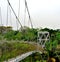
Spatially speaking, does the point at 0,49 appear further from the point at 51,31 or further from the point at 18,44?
the point at 51,31

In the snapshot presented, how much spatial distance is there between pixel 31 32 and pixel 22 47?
1597cm

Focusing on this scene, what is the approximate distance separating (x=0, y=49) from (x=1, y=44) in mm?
1216

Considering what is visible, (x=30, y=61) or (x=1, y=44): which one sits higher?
(x=1, y=44)

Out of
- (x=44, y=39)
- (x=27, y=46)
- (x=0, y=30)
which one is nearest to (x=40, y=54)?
(x=27, y=46)

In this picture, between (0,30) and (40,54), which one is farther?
(0,30)

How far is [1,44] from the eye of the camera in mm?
18125

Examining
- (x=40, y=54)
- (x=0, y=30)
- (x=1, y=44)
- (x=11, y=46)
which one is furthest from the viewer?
(x=0, y=30)

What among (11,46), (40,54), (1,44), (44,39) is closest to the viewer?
(1,44)

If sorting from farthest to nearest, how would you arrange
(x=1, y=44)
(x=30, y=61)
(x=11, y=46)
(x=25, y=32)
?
(x=25, y=32), (x=11, y=46), (x=30, y=61), (x=1, y=44)

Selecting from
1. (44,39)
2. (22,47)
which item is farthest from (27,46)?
(44,39)

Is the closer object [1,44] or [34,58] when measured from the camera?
[1,44]

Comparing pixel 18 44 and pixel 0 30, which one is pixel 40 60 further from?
pixel 0 30

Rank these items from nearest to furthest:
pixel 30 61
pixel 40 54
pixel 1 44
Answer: pixel 1 44
pixel 30 61
pixel 40 54

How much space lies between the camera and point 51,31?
132ft
